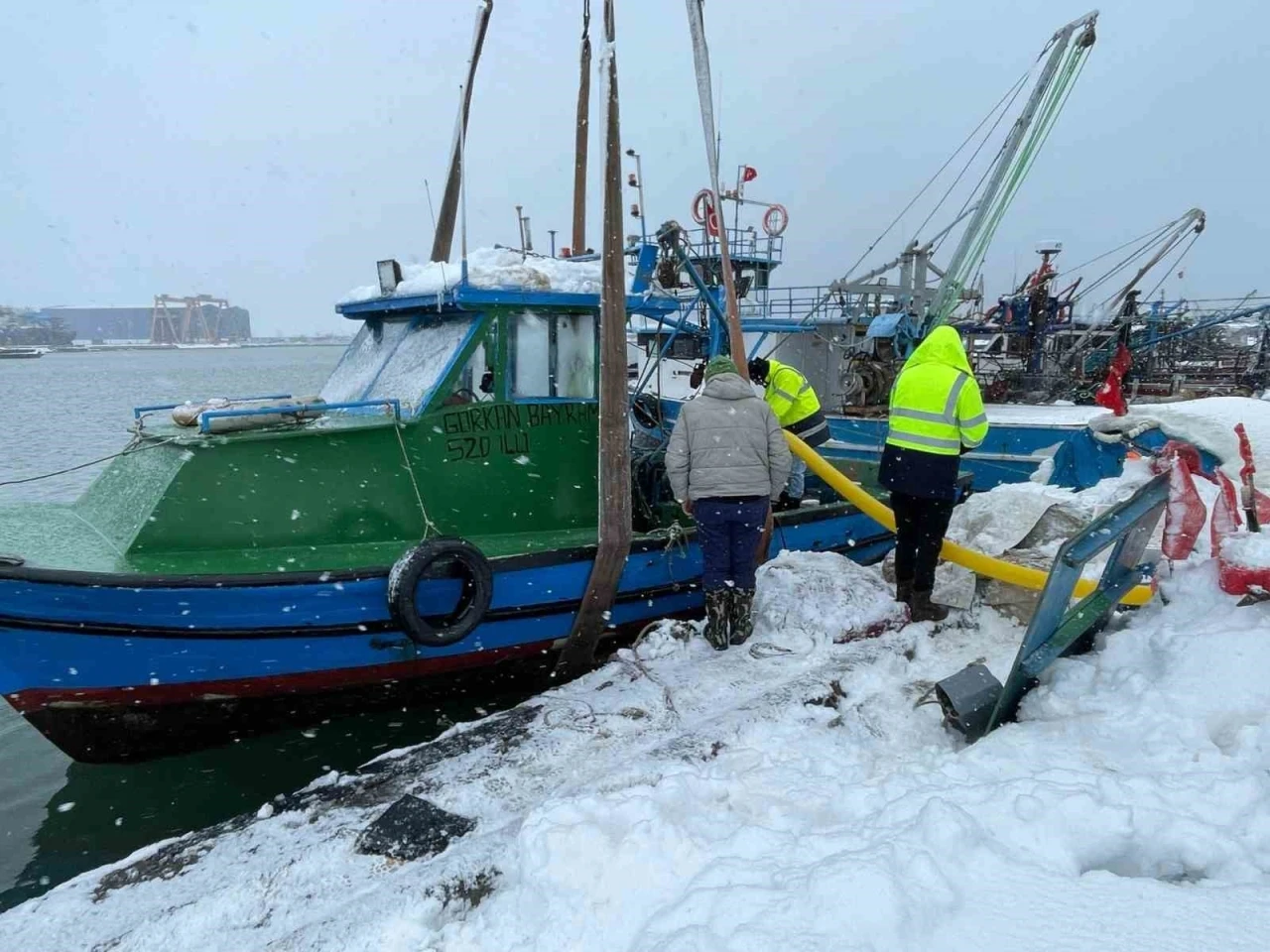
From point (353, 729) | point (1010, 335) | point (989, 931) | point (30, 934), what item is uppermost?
point (1010, 335)

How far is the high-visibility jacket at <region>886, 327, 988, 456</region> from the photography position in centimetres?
435

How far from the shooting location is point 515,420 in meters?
5.09

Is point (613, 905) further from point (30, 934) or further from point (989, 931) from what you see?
point (30, 934)

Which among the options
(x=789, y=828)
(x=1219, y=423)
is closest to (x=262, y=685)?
(x=789, y=828)

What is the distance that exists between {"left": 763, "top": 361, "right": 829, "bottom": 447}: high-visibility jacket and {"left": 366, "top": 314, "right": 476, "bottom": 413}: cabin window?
2475mm

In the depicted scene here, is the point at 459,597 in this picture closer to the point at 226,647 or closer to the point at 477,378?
the point at 226,647

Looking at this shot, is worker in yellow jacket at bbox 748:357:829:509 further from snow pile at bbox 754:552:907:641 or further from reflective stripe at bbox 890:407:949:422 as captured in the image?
reflective stripe at bbox 890:407:949:422

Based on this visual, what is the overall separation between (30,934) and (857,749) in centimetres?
287

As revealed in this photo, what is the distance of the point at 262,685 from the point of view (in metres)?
4.17

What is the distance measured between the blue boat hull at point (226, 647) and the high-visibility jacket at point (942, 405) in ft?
5.98

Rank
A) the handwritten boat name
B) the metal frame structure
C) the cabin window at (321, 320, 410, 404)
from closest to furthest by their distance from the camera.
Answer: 1. the metal frame structure
2. the handwritten boat name
3. the cabin window at (321, 320, 410, 404)

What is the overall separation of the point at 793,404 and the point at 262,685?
415 cm

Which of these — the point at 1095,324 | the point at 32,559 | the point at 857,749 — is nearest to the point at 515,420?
the point at 32,559

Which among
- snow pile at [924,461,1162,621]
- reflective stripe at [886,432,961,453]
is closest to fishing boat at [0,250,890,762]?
reflective stripe at [886,432,961,453]
